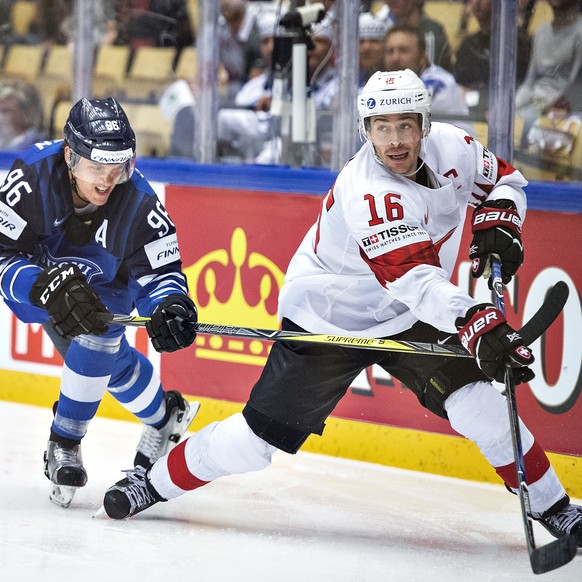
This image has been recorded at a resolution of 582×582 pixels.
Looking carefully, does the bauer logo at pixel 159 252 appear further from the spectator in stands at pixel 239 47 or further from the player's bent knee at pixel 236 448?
the spectator in stands at pixel 239 47

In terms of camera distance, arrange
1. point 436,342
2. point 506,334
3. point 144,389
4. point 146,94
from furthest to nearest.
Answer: point 146,94 < point 144,389 < point 436,342 < point 506,334

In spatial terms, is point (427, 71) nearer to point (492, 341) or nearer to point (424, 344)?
point (424, 344)

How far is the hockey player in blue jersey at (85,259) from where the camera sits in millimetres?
2986

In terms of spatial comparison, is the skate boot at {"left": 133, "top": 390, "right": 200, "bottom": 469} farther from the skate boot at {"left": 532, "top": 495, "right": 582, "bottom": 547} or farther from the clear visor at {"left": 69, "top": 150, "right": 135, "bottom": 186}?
the skate boot at {"left": 532, "top": 495, "right": 582, "bottom": 547}

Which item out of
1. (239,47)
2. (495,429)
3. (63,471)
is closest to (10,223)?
(63,471)

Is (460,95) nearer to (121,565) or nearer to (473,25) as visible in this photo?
(473,25)

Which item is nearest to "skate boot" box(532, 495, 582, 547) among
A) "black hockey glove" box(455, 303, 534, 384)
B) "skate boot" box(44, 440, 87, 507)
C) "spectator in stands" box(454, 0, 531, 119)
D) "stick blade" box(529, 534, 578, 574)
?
"stick blade" box(529, 534, 578, 574)

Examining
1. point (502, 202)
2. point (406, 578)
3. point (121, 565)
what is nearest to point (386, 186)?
point (502, 202)

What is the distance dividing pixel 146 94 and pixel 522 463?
259cm

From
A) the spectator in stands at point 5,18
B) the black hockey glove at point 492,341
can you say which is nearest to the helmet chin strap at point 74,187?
the black hockey glove at point 492,341

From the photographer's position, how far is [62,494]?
3.25m

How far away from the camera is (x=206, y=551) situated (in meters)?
2.90

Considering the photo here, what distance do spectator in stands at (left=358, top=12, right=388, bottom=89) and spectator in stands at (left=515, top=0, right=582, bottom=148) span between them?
0.51 meters

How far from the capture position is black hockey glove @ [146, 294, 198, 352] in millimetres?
2953
